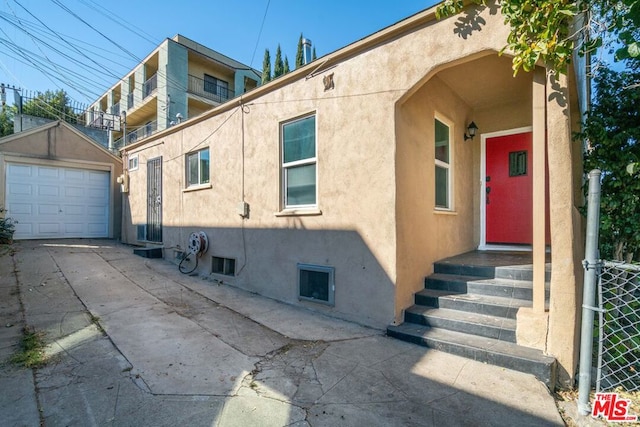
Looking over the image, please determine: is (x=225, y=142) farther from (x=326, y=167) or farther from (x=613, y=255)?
(x=613, y=255)

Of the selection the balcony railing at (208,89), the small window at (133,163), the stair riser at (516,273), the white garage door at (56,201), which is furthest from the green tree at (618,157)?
the balcony railing at (208,89)

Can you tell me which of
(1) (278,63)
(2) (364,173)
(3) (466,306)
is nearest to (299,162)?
(2) (364,173)

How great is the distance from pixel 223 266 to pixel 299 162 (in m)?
3.13

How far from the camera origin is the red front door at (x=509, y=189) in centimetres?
570

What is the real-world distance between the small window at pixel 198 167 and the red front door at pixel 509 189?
6172 millimetres

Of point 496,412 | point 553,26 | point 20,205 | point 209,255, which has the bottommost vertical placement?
point 496,412

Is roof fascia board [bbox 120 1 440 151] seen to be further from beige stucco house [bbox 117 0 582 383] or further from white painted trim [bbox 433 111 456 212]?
white painted trim [bbox 433 111 456 212]

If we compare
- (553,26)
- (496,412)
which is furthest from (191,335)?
(553,26)

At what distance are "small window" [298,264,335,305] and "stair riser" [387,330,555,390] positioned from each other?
1240 mm

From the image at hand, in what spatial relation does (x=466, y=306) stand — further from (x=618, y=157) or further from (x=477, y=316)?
(x=618, y=157)

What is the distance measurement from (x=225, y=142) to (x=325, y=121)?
2.84 meters

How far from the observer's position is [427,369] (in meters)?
3.13

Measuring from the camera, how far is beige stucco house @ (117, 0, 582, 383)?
10.6ft

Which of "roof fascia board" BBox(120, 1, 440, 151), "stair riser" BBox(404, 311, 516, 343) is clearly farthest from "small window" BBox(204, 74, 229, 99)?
"stair riser" BBox(404, 311, 516, 343)
